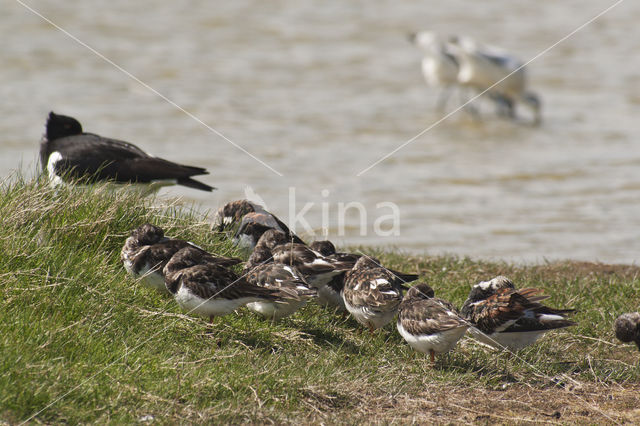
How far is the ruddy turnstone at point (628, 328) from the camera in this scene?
6145 mm

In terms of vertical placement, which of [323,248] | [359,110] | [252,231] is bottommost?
[323,248]

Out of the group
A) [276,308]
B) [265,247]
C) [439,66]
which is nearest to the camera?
[276,308]

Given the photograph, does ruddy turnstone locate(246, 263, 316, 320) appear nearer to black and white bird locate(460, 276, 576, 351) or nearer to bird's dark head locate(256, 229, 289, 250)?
bird's dark head locate(256, 229, 289, 250)

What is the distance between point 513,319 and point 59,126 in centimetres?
509

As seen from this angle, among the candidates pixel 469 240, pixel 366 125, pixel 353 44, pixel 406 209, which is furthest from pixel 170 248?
pixel 353 44

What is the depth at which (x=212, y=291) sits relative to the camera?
18.4ft

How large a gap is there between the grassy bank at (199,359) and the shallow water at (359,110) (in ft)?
5.18

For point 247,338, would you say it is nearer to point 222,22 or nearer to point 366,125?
point 366,125

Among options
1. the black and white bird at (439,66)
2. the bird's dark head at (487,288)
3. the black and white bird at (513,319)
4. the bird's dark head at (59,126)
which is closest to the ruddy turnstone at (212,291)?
the black and white bird at (513,319)

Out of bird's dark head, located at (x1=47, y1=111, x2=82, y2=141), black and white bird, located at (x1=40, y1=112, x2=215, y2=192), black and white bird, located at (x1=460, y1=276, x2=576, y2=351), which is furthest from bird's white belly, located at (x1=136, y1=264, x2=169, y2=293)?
bird's dark head, located at (x1=47, y1=111, x2=82, y2=141)

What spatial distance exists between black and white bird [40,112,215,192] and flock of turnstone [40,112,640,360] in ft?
2.54

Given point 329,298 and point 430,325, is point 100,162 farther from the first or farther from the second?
point 430,325

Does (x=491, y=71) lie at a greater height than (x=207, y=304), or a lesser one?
greater

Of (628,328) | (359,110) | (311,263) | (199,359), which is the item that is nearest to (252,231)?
(311,263)
